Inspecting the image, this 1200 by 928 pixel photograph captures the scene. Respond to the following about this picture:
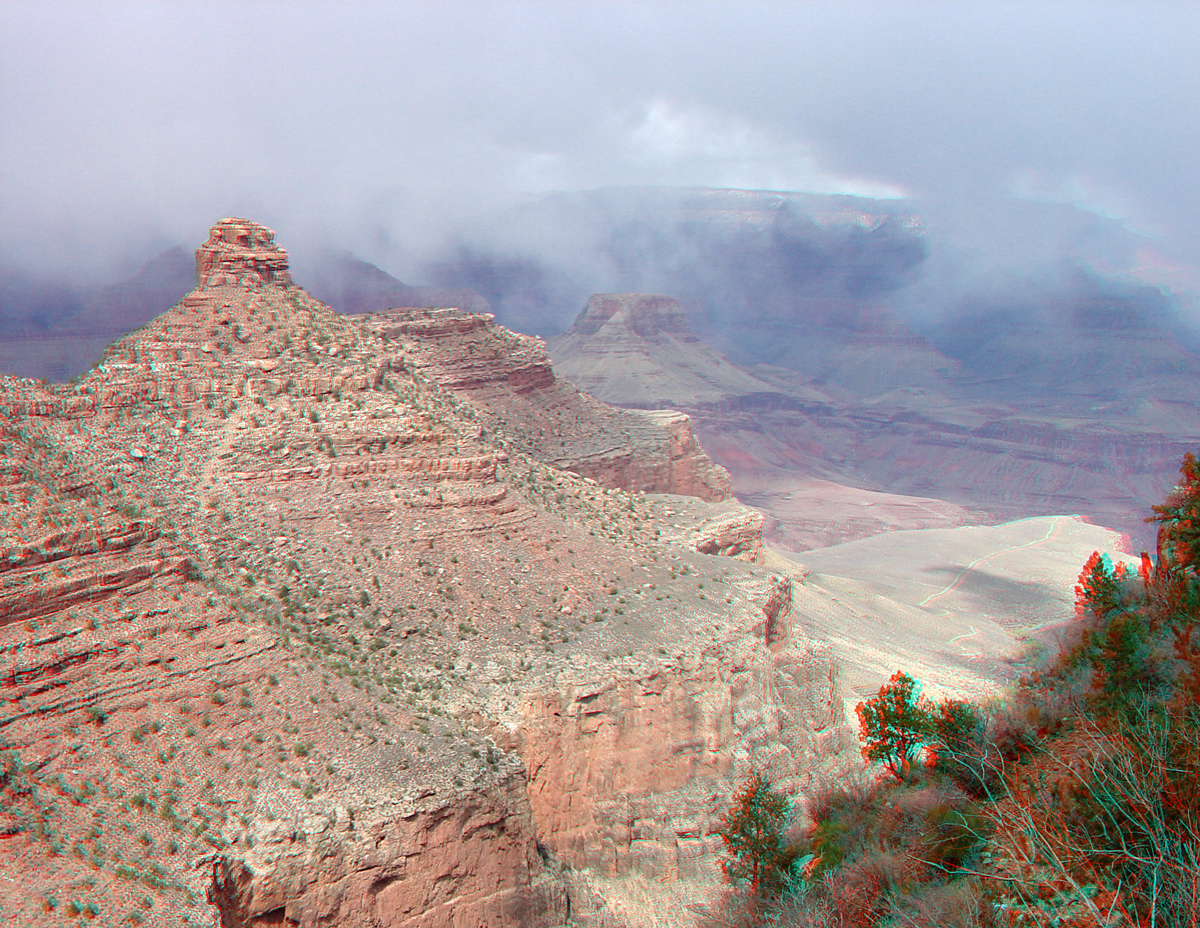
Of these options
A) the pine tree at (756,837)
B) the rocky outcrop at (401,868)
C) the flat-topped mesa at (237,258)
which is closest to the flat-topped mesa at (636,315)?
the flat-topped mesa at (237,258)

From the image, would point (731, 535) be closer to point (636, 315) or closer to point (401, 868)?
point (401, 868)

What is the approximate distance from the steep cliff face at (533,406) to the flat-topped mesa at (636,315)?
3264 inches

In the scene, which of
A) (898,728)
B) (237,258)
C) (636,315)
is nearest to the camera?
(898,728)

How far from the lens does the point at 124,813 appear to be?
14305mm

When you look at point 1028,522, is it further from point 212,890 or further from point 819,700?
point 212,890

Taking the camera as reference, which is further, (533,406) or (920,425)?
(920,425)

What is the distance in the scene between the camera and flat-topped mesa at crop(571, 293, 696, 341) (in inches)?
5458

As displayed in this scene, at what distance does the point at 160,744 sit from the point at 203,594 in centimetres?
354

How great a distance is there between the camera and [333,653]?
20031 millimetres

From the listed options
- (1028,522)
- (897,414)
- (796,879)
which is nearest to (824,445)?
(897,414)

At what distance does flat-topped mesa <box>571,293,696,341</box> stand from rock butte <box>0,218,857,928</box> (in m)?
107

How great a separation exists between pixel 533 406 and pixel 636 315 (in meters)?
90.5

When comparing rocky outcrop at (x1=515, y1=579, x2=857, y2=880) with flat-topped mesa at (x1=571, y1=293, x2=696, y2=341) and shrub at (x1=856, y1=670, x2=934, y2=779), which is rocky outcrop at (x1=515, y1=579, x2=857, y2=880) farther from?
flat-topped mesa at (x1=571, y1=293, x2=696, y2=341)

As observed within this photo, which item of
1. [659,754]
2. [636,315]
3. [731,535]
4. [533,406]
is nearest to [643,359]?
[636,315]
